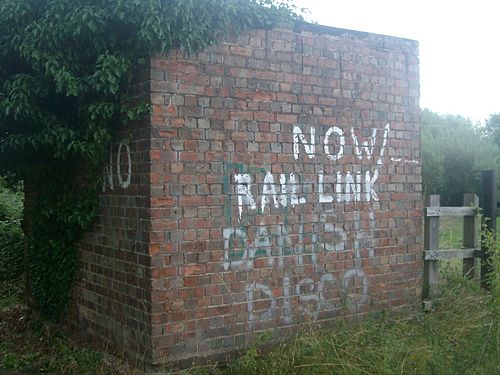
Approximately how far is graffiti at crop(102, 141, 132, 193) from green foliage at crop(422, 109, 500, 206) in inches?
1163

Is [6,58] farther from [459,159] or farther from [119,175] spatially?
[459,159]

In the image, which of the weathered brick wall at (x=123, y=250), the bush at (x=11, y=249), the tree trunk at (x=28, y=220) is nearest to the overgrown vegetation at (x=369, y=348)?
the weathered brick wall at (x=123, y=250)

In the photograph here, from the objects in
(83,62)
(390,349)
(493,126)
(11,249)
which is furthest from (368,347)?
(493,126)

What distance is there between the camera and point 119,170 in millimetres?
5660

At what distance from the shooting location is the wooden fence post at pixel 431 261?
717 cm

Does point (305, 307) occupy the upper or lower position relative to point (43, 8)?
lower

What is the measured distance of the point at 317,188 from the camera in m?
6.13

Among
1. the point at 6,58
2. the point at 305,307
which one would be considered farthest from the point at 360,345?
the point at 6,58

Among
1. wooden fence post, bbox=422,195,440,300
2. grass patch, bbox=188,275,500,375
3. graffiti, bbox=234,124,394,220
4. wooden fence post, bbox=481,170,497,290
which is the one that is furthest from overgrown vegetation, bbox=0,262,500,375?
graffiti, bbox=234,124,394,220

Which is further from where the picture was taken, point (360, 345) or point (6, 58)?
point (6, 58)

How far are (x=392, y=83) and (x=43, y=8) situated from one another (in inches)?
151

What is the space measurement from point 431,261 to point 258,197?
2713 millimetres

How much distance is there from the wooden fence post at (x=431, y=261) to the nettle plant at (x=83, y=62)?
3.06 m

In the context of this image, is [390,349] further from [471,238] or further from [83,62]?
[83,62]
